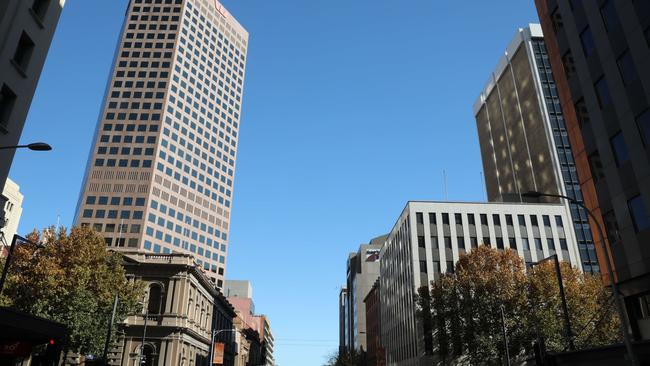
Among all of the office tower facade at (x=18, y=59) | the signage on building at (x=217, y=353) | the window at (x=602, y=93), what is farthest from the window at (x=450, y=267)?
the office tower facade at (x=18, y=59)

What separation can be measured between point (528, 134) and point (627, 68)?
76832 millimetres

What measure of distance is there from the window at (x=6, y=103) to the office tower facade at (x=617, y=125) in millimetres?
29268

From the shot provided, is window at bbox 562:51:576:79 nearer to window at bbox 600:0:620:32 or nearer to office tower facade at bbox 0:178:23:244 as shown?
window at bbox 600:0:620:32

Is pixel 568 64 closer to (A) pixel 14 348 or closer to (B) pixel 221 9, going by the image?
(A) pixel 14 348

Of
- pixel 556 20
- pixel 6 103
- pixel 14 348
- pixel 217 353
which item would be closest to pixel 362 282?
pixel 217 353

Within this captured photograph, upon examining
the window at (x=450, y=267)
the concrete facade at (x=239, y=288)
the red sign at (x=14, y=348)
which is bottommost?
the red sign at (x=14, y=348)

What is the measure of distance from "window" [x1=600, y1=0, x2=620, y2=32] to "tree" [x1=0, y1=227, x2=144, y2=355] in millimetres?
39631

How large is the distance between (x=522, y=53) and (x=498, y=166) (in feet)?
83.1

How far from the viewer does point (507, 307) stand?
45656 mm

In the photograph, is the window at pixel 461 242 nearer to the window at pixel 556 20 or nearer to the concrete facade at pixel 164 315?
the concrete facade at pixel 164 315

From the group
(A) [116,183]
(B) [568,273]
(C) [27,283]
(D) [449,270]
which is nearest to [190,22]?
(A) [116,183]

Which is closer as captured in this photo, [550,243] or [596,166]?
[596,166]

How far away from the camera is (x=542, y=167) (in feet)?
291

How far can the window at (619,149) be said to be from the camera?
22891mm
